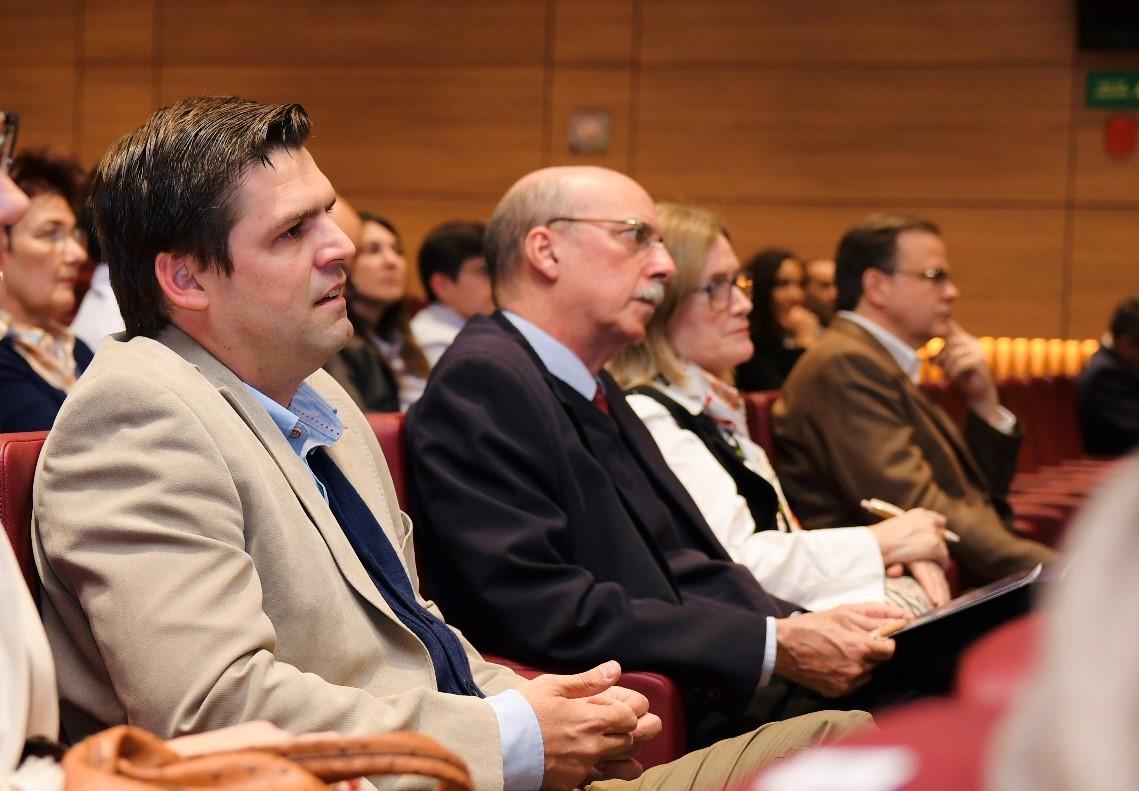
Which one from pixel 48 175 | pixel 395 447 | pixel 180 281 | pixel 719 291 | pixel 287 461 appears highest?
pixel 48 175

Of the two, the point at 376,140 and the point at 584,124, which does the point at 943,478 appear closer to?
the point at 584,124

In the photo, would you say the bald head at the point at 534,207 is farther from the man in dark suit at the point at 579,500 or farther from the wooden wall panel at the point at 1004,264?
the wooden wall panel at the point at 1004,264

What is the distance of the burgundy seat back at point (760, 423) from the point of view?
371cm

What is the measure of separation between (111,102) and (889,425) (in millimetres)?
7435

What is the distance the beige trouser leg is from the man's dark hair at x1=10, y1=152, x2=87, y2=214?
2560 mm

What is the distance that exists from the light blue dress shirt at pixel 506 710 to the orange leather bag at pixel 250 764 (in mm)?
606

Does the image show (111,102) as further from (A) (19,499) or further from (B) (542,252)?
(A) (19,499)

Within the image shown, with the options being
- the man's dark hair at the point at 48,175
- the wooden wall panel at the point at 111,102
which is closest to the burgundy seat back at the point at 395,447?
the man's dark hair at the point at 48,175

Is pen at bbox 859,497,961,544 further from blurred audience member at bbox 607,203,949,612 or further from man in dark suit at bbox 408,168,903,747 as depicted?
man in dark suit at bbox 408,168,903,747

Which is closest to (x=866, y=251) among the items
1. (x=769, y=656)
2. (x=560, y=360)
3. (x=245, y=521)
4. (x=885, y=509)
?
(x=885, y=509)

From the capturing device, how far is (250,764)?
109cm

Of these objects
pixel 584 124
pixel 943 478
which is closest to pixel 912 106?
pixel 584 124

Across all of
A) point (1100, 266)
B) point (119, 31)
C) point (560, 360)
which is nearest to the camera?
point (560, 360)

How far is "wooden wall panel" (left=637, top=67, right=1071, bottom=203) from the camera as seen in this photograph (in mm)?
8516
